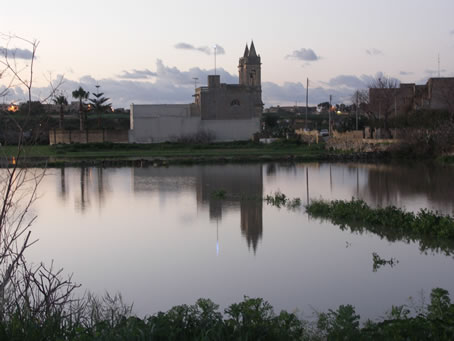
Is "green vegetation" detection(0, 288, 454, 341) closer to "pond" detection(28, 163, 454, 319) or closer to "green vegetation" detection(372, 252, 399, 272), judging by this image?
"pond" detection(28, 163, 454, 319)

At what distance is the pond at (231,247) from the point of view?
10.3 meters

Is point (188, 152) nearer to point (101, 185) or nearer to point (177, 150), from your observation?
point (177, 150)

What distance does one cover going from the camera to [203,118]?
65312mm

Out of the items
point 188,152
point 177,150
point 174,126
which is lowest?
point 188,152

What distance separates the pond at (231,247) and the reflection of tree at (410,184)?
0.07m

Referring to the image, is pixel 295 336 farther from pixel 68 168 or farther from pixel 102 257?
pixel 68 168

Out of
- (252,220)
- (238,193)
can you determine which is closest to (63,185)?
(238,193)

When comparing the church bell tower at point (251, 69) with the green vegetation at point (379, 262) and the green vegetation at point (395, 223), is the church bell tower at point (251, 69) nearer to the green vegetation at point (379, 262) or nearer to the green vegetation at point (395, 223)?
the green vegetation at point (395, 223)

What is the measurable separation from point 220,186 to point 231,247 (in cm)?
1342

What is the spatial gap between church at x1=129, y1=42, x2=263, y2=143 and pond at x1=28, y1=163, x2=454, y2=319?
33.6 metres

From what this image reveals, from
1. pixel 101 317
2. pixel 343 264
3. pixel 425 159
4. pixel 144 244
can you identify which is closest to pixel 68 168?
pixel 425 159

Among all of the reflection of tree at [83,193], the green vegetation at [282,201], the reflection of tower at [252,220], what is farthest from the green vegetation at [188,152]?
the reflection of tower at [252,220]

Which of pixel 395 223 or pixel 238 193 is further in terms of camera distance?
pixel 238 193

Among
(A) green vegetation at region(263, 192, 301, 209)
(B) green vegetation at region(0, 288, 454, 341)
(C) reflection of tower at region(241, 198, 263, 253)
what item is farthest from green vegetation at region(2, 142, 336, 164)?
(B) green vegetation at region(0, 288, 454, 341)
